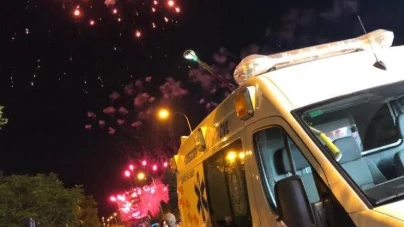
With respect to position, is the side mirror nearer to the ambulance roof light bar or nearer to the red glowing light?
the ambulance roof light bar

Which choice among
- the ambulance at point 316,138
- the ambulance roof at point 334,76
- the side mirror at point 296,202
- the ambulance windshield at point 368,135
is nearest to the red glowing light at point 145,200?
the ambulance at point 316,138

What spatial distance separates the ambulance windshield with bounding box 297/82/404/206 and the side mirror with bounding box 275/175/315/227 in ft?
1.12

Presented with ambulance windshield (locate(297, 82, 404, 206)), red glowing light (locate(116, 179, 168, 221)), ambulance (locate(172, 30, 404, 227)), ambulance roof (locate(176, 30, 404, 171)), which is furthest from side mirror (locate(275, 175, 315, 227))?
red glowing light (locate(116, 179, 168, 221))

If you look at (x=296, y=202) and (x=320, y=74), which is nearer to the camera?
(x=296, y=202)

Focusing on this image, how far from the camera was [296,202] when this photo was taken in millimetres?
3004

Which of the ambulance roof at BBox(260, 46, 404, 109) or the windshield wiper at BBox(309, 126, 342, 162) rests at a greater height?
the ambulance roof at BBox(260, 46, 404, 109)

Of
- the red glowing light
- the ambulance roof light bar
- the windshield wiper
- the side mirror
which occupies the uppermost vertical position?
the red glowing light

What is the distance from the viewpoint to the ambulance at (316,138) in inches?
119

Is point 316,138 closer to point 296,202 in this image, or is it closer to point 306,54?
point 296,202

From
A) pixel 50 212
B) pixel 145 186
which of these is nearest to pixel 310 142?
pixel 50 212

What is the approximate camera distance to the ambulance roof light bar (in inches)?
181

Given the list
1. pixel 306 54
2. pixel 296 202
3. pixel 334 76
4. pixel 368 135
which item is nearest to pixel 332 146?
pixel 296 202

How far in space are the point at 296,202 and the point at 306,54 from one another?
2.13 meters

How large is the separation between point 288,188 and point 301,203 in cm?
13
